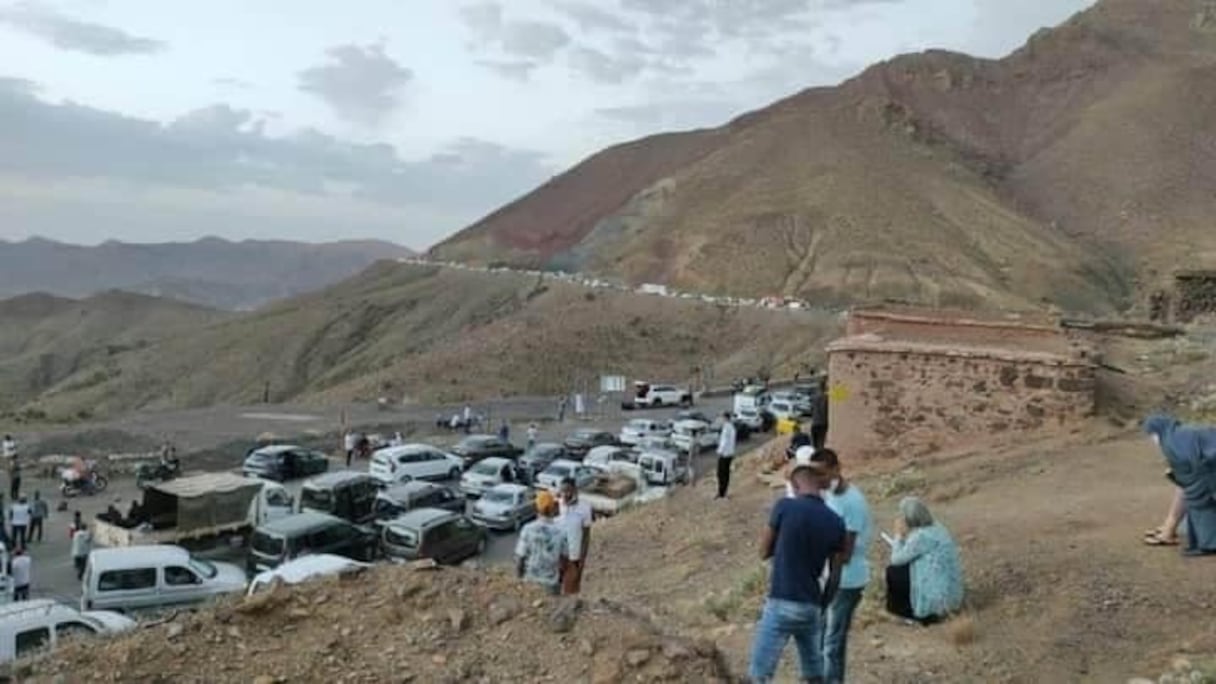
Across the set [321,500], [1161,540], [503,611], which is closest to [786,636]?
[503,611]

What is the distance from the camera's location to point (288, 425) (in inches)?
1804

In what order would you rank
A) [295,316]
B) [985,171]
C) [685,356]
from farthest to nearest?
1. [985,171]
2. [295,316]
3. [685,356]

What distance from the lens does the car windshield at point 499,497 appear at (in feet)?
85.1

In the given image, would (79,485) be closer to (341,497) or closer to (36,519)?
(36,519)

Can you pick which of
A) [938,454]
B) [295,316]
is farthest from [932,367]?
[295,316]

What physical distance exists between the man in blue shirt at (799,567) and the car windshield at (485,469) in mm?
22871

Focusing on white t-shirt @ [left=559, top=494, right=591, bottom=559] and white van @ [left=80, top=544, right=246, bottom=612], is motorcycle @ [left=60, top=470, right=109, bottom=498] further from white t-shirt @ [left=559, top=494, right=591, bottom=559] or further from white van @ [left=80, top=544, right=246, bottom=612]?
white t-shirt @ [left=559, top=494, right=591, bottom=559]

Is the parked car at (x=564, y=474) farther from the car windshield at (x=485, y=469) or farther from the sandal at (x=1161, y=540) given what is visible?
the sandal at (x=1161, y=540)

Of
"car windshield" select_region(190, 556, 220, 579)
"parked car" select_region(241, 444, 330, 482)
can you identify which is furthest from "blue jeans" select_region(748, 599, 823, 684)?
"parked car" select_region(241, 444, 330, 482)

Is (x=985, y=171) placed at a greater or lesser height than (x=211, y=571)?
greater

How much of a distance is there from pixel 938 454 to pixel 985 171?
101202 millimetres

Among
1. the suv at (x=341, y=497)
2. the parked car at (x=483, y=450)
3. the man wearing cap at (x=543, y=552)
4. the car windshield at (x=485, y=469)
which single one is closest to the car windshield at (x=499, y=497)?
the suv at (x=341, y=497)

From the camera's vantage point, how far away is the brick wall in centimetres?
1806

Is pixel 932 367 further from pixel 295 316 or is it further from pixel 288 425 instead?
pixel 295 316
